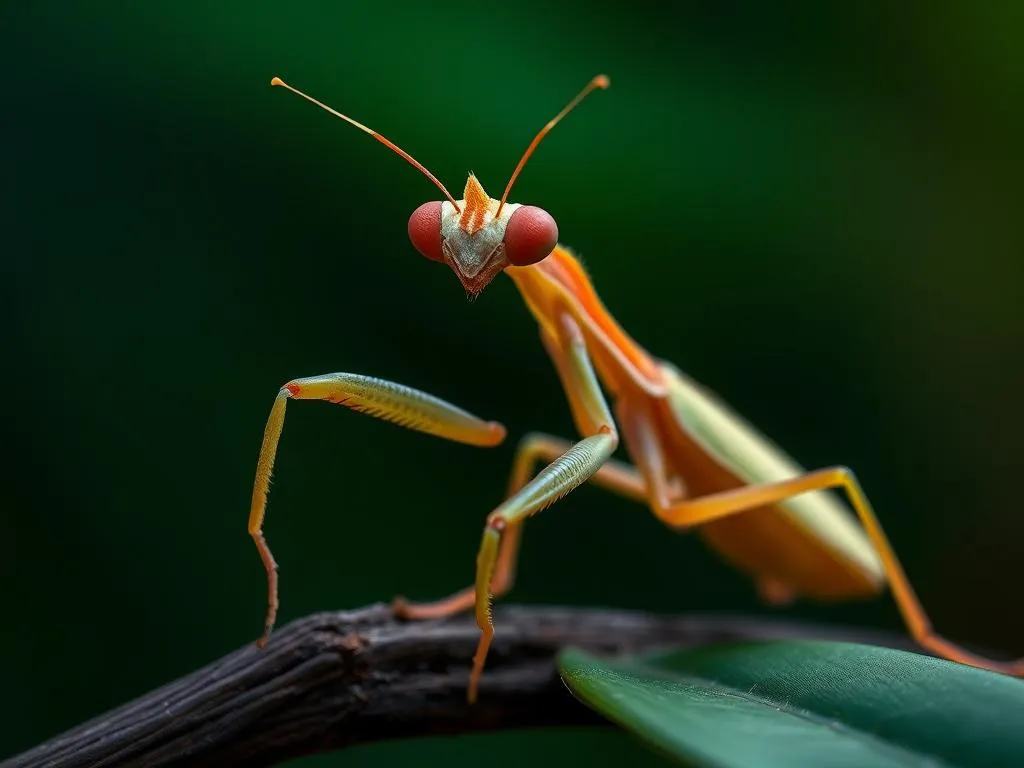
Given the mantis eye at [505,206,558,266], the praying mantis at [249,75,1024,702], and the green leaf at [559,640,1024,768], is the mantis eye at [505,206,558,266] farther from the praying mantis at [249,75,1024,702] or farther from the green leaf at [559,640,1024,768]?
the green leaf at [559,640,1024,768]

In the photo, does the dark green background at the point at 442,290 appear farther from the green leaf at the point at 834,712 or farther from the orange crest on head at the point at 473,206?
the green leaf at the point at 834,712

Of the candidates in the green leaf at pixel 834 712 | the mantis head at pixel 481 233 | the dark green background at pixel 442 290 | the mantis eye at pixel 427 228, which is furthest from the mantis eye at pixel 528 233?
the dark green background at pixel 442 290

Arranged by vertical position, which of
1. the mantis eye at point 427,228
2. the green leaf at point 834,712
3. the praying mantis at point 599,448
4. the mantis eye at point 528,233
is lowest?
the green leaf at point 834,712

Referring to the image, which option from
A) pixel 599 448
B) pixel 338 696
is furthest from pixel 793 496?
pixel 338 696

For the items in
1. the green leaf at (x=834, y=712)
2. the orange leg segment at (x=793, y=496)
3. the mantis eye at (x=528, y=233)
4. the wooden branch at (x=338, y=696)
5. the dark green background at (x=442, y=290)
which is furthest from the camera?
the dark green background at (x=442, y=290)

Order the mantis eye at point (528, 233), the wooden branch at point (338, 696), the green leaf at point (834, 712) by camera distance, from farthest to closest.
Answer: the mantis eye at point (528, 233), the wooden branch at point (338, 696), the green leaf at point (834, 712)

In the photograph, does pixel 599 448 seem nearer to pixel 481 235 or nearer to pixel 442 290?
pixel 481 235

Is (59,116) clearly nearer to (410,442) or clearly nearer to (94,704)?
(410,442)

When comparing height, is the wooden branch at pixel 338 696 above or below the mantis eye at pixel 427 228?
below
